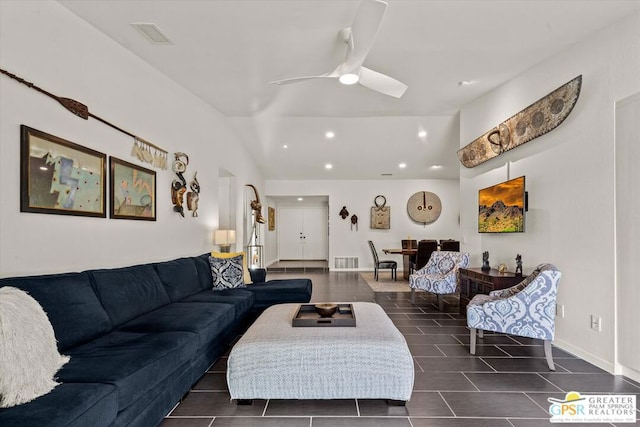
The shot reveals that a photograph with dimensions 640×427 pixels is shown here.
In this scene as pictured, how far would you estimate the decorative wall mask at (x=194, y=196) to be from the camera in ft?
15.1

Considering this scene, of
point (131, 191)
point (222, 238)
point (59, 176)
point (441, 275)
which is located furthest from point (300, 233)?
point (59, 176)

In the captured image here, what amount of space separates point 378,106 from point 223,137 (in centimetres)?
265

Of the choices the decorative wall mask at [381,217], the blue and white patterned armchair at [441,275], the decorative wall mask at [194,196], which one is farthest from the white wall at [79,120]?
the decorative wall mask at [381,217]

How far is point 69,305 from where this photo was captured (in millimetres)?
2125

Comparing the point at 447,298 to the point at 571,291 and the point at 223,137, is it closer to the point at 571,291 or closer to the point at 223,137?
the point at 571,291

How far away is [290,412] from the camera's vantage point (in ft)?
7.38

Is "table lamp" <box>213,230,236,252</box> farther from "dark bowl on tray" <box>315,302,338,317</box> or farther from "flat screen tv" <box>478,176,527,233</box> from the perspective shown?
"flat screen tv" <box>478,176,527,233</box>

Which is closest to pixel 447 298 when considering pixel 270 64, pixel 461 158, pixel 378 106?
pixel 461 158

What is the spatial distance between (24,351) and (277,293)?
2.76m

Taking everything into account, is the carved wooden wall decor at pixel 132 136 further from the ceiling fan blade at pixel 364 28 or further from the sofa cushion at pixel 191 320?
the ceiling fan blade at pixel 364 28

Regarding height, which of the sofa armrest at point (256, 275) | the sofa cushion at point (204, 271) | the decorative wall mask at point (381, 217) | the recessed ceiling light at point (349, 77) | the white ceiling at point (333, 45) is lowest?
the sofa armrest at point (256, 275)

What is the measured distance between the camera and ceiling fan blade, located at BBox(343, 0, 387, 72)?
232cm

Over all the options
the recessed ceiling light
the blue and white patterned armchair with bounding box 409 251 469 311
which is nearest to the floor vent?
the blue and white patterned armchair with bounding box 409 251 469 311

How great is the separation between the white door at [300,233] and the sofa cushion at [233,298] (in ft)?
26.8
